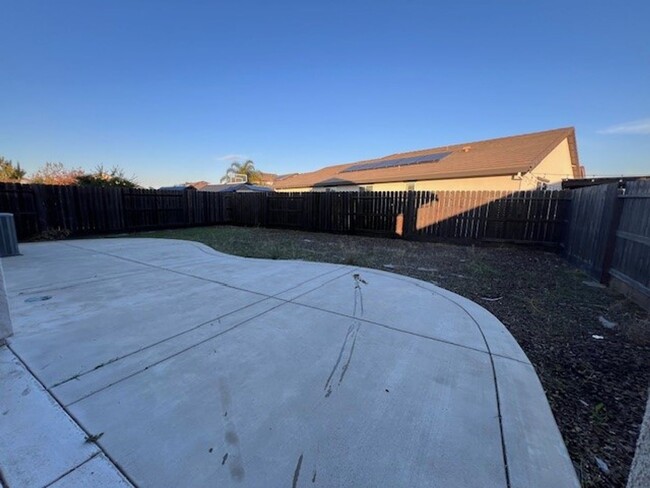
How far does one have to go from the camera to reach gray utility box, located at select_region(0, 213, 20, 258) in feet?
19.6

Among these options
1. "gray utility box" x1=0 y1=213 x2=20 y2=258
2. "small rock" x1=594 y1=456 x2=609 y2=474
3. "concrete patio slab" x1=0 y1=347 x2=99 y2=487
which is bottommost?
"small rock" x1=594 y1=456 x2=609 y2=474

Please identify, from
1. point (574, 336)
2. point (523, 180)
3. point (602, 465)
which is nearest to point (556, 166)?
point (523, 180)

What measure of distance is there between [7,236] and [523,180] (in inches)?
667

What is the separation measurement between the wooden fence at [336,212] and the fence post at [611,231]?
3.46 m

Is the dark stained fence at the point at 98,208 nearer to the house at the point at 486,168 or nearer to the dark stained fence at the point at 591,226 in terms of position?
the house at the point at 486,168

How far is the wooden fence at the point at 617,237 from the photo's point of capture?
151 inches

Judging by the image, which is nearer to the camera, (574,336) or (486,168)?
(574,336)

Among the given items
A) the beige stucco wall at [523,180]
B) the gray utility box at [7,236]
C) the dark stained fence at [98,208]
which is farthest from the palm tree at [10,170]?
the beige stucco wall at [523,180]

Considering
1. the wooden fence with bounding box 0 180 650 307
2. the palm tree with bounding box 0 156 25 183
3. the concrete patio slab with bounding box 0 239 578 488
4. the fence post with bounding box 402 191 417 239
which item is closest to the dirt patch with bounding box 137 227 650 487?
the concrete patio slab with bounding box 0 239 578 488

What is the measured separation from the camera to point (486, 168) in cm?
1232

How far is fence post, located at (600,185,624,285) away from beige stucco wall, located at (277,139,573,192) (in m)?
7.79

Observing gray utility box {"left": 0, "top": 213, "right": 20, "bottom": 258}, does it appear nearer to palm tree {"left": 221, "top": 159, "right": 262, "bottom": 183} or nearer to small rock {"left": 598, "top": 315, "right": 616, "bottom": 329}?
small rock {"left": 598, "top": 315, "right": 616, "bottom": 329}

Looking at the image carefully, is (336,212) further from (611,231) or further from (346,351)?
(346,351)

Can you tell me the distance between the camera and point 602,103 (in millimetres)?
11688
